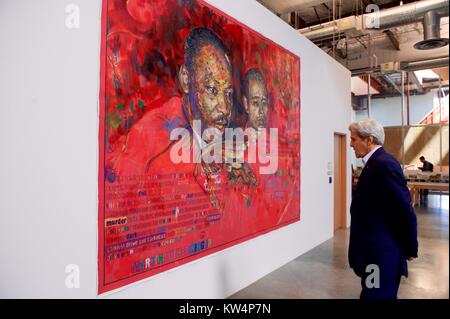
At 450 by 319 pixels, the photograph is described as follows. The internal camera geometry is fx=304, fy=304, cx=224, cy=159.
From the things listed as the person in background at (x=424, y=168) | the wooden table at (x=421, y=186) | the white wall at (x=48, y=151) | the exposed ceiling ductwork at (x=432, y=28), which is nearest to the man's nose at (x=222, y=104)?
the white wall at (x=48, y=151)

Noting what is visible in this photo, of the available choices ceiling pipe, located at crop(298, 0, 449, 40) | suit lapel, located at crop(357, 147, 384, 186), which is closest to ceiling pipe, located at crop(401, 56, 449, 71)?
ceiling pipe, located at crop(298, 0, 449, 40)

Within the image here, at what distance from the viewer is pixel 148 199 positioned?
7.86 ft

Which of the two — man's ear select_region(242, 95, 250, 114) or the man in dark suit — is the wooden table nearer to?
man's ear select_region(242, 95, 250, 114)

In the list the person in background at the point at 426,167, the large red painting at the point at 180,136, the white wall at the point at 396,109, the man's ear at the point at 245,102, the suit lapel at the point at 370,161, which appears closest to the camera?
the suit lapel at the point at 370,161

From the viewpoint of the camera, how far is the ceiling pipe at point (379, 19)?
17.9 feet

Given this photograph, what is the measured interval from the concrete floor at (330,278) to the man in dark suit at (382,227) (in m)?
0.90

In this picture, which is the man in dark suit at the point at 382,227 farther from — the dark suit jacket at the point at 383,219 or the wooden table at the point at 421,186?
the wooden table at the point at 421,186

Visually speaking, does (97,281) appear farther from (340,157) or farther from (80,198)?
(340,157)

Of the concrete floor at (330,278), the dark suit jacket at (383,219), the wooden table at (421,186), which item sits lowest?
the concrete floor at (330,278)

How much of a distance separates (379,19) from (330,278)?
5.02 metres

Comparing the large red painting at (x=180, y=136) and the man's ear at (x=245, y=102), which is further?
the man's ear at (x=245, y=102)

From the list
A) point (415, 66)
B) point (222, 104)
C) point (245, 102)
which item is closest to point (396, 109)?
point (415, 66)

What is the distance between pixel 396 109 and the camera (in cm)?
1312

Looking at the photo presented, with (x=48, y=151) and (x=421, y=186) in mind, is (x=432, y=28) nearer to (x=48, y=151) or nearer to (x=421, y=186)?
(x=421, y=186)
